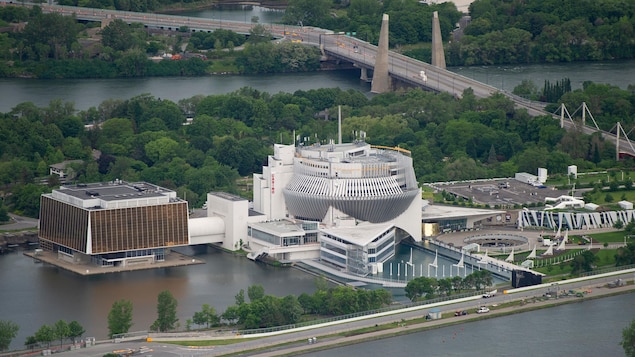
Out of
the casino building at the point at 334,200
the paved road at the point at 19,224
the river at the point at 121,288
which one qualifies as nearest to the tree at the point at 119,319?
the river at the point at 121,288

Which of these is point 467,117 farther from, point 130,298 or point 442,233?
point 130,298

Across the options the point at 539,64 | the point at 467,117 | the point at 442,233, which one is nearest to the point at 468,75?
the point at 539,64

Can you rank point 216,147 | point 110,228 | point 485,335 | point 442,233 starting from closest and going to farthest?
point 485,335 < point 110,228 < point 442,233 < point 216,147

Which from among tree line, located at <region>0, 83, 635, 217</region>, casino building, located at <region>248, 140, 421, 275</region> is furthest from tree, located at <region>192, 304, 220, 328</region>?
tree line, located at <region>0, 83, 635, 217</region>

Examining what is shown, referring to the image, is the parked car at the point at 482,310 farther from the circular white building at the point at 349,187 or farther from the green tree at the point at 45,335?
the green tree at the point at 45,335

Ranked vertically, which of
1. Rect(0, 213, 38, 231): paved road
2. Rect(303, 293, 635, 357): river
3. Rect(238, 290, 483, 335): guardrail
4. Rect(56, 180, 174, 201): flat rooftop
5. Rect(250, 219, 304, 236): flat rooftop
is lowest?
Rect(303, 293, 635, 357): river

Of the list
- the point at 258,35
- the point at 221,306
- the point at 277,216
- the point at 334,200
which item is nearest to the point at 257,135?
the point at 277,216

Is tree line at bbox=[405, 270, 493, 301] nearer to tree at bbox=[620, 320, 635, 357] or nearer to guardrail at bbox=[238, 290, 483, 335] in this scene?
guardrail at bbox=[238, 290, 483, 335]
